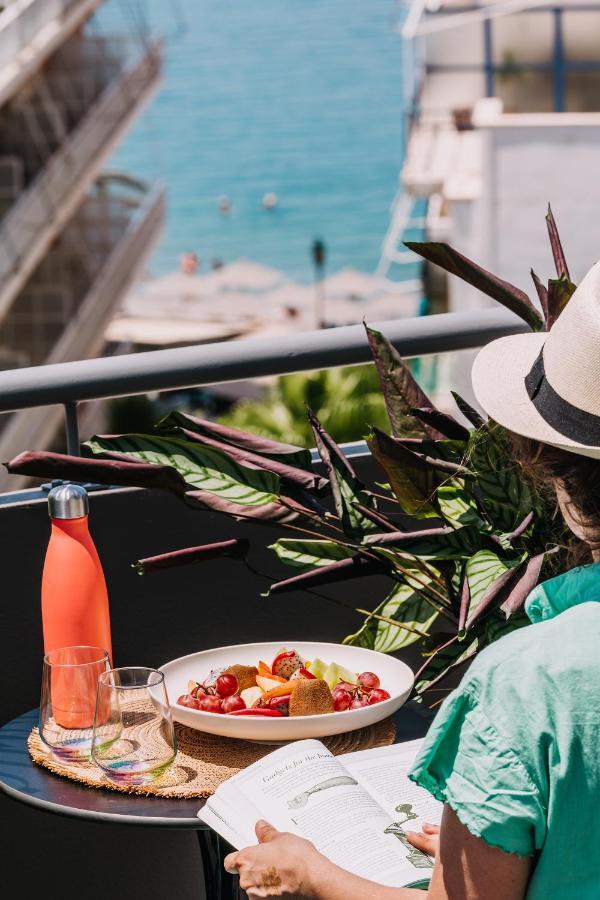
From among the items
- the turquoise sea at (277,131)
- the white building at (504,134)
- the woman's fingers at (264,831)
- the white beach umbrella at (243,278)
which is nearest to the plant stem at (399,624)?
the woman's fingers at (264,831)

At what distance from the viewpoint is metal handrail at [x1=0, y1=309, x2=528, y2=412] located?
2.21 metres

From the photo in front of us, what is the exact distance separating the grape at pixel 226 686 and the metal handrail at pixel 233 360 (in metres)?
0.63

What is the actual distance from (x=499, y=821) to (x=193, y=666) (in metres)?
0.92

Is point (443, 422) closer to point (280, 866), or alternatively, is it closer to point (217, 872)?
point (217, 872)

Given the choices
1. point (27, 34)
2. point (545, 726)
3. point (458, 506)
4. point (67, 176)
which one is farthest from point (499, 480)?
point (27, 34)

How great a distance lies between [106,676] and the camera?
1682 mm

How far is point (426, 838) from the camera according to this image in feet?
4.94

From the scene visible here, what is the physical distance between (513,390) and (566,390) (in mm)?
156

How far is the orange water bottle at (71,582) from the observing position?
6.14 feet

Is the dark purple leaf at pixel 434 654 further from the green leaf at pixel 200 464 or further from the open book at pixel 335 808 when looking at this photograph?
the green leaf at pixel 200 464

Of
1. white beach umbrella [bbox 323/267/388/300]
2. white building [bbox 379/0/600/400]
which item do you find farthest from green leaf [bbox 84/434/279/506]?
white beach umbrella [bbox 323/267/388/300]

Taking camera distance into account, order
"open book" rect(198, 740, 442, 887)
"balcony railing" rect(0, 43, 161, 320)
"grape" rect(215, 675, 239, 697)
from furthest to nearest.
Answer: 1. "balcony railing" rect(0, 43, 161, 320)
2. "grape" rect(215, 675, 239, 697)
3. "open book" rect(198, 740, 442, 887)

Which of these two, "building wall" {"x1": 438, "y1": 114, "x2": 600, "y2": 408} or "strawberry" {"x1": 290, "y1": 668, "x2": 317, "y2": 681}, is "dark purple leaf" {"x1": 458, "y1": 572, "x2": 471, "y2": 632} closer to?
"strawberry" {"x1": 290, "y1": 668, "x2": 317, "y2": 681}

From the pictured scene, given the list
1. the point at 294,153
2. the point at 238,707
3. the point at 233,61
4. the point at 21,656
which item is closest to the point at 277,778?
the point at 238,707
